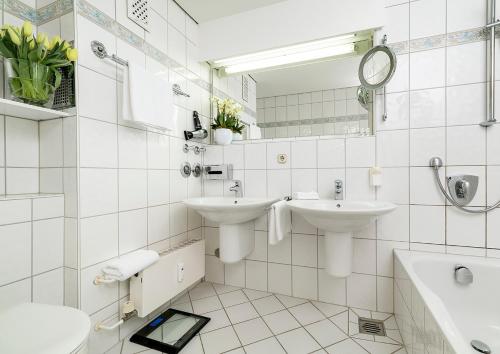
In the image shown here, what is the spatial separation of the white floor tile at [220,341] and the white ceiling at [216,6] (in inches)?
88.0

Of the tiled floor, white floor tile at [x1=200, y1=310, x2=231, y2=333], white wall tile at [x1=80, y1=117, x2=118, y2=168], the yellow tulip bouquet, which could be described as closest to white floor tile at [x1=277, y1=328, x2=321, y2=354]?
the tiled floor

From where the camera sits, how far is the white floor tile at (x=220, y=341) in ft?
4.24

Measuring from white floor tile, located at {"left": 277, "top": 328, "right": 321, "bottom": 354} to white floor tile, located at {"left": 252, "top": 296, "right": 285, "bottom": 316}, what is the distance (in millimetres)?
245

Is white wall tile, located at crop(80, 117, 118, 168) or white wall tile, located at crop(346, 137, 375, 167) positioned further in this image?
white wall tile, located at crop(346, 137, 375, 167)

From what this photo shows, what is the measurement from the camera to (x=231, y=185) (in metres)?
2.03

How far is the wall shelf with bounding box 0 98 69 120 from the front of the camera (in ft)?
3.30

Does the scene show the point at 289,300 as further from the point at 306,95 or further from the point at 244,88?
the point at 244,88

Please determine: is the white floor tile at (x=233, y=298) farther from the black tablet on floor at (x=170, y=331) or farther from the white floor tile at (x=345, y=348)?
the white floor tile at (x=345, y=348)

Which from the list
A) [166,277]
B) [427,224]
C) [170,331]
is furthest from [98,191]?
[427,224]

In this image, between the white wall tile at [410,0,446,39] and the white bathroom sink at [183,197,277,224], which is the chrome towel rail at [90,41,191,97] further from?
the white wall tile at [410,0,446,39]

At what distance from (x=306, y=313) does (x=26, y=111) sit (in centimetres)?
190

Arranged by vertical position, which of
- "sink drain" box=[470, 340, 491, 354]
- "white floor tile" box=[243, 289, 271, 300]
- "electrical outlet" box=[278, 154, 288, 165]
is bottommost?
"white floor tile" box=[243, 289, 271, 300]

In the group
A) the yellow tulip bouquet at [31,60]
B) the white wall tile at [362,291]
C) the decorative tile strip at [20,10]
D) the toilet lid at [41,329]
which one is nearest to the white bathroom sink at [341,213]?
the white wall tile at [362,291]

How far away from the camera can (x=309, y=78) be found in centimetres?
193
